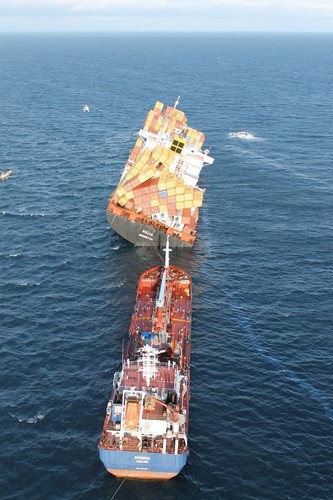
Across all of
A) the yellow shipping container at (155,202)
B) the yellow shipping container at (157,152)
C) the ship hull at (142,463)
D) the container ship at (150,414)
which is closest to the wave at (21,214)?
the yellow shipping container at (155,202)

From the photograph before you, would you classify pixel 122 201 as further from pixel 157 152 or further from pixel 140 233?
pixel 157 152

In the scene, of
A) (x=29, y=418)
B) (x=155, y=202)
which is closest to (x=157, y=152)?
(x=155, y=202)

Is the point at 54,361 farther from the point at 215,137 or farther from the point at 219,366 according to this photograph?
the point at 215,137

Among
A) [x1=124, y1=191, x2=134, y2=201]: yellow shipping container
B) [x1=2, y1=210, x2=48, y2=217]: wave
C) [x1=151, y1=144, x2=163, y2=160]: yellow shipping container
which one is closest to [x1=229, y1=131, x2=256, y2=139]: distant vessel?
[x1=151, y1=144, x2=163, y2=160]: yellow shipping container

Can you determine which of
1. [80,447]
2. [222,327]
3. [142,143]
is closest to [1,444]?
[80,447]

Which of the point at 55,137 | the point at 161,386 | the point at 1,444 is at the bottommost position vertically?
the point at 1,444

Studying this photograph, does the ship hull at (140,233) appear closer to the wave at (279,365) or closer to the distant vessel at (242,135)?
the wave at (279,365)
